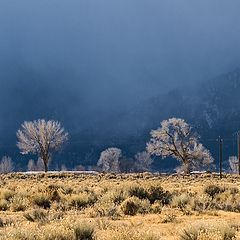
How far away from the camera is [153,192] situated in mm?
23750

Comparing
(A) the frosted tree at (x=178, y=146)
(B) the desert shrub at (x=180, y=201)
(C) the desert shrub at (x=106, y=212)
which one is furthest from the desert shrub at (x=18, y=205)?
(A) the frosted tree at (x=178, y=146)

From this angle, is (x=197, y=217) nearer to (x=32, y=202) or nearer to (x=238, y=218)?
(x=238, y=218)

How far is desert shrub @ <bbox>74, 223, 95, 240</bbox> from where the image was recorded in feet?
40.5

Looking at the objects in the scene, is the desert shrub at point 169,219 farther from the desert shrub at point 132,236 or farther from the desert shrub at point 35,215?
→ the desert shrub at point 132,236

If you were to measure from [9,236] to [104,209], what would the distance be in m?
7.77

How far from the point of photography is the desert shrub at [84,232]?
1235 centimetres

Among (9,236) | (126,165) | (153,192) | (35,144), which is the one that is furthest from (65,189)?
(126,165)

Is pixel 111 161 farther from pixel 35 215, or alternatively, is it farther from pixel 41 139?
pixel 35 215

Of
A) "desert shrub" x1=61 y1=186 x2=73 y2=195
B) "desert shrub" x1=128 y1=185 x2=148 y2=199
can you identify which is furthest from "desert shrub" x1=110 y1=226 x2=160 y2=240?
"desert shrub" x1=61 y1=186 x2=73 y2=195

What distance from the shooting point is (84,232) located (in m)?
12.5

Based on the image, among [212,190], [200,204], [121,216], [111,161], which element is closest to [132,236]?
[121,216]

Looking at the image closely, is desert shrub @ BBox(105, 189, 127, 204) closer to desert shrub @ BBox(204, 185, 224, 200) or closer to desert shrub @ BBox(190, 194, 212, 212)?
desert shrub @ BBox(190, 194, 212, 212)

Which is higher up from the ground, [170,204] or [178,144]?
[178,144]

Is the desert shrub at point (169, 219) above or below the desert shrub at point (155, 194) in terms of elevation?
below
